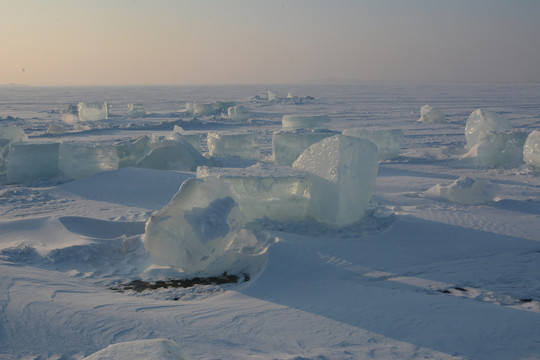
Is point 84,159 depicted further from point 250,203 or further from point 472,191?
point 472,191

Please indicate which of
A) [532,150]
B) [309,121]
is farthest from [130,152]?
[532,150]

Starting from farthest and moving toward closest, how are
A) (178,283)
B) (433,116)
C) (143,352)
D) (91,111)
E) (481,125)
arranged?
(91,111)
(433,116)
(481,125)
(178,283)
(143,352)

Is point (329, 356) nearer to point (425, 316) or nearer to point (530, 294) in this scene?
point (425, 316)

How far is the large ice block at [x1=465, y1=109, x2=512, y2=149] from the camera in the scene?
9.23 meters

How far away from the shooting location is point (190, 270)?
11.8 feet

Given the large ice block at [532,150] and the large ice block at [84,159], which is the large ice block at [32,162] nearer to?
the large ice block at [84,159]

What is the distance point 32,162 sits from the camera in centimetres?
698

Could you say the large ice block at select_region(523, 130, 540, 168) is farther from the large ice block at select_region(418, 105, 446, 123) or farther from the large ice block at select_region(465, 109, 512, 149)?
the large ice block at select_region(418, 105, 446, 123)

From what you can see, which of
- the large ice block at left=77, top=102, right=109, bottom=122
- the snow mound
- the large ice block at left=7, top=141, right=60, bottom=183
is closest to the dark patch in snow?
the snow mound

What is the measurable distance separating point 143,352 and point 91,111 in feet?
56.1

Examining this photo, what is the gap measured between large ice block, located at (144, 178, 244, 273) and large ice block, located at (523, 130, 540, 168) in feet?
18.0

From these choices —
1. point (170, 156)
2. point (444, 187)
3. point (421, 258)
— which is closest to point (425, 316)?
point (421, 258)

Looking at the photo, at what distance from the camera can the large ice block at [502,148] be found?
25.6ft

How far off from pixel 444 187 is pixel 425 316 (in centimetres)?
315
